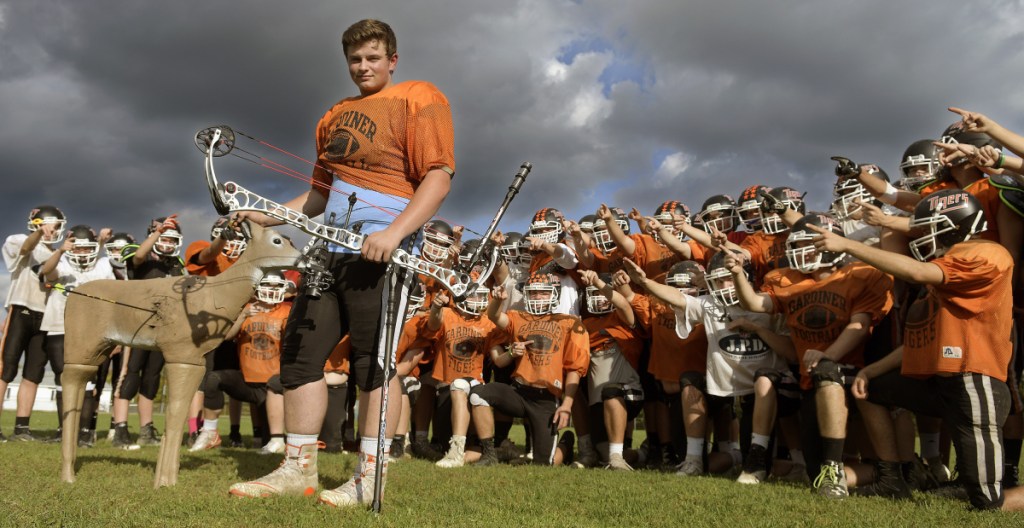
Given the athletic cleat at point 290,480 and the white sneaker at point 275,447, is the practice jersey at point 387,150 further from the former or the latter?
the white sneaker at point 275,447

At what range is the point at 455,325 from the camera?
875cm

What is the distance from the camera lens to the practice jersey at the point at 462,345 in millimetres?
8562

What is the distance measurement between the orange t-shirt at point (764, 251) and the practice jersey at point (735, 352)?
720 mm

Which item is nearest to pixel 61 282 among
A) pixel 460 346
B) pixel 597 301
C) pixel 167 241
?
pixel 167 241

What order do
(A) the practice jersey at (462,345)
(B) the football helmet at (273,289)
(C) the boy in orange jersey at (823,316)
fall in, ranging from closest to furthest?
(C) the boy in orange jersey at (823,316) < (A) the practice jersey at (462,345) < (B) the football helmet at (273,289)

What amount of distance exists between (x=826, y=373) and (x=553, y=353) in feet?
10.1

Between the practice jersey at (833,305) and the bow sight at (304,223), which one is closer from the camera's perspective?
the bow sight at (304,223)

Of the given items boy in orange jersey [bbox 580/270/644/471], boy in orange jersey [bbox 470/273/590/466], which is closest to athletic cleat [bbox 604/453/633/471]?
boy in orange jersey [bbox 580/270/644/471]

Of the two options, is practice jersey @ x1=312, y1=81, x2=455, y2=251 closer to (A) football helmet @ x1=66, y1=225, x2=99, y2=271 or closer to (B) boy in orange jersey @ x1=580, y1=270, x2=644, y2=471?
(B) boy in orange jersey @ x1=580, y1=270, x2=644, y2=471

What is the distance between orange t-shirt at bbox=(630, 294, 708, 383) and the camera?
763cm

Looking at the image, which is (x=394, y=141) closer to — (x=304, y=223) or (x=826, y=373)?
(x=304, y=223)

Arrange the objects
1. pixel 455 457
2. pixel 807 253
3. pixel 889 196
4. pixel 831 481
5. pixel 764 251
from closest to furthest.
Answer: pixel 831 481
pixel 807 253
pixel 889 196
pixel 455 457
pixel 764 251

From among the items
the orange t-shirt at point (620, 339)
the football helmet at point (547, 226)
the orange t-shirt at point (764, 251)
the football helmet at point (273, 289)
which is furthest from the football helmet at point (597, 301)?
the football helmet at point (273, 289)

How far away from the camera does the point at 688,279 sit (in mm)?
7750
